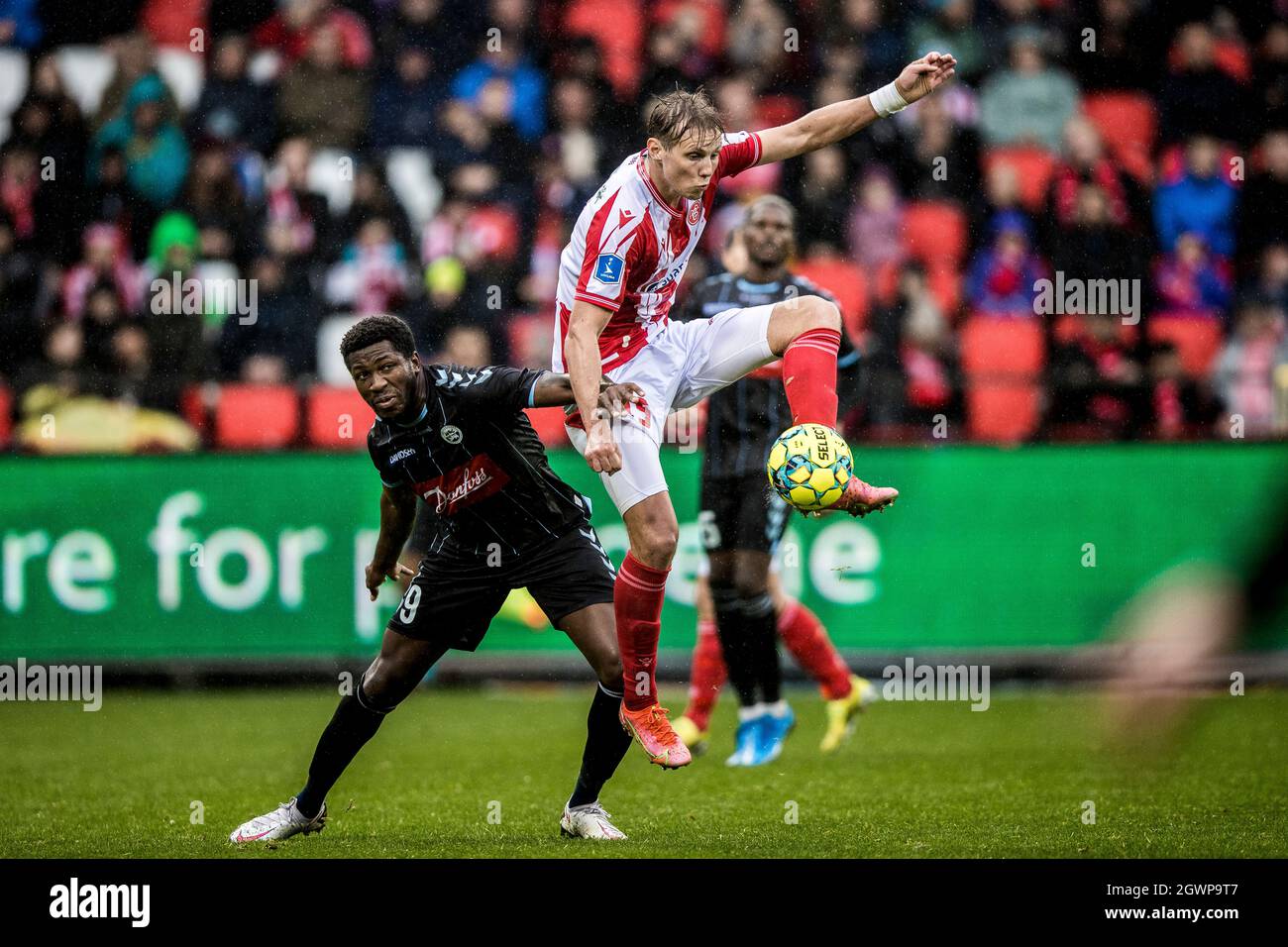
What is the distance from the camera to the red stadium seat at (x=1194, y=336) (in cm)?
1305

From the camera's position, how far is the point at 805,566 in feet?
36.9

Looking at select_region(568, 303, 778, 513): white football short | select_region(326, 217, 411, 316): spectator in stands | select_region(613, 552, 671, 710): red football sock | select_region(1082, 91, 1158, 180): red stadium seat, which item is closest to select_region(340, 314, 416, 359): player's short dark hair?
select_region(568, 303, 778, 513): white football short

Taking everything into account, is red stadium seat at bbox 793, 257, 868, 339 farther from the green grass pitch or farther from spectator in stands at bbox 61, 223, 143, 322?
spectator in stands at bbox 61, 223, 143, 322

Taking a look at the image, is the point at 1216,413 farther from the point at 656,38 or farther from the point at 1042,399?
the point at 656,38

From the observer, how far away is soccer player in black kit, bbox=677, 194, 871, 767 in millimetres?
8680

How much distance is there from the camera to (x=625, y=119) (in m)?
14.2

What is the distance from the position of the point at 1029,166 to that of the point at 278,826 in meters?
9.59

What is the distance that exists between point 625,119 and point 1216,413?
17.5 ft

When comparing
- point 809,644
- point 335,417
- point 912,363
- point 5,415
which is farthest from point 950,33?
point 5,415

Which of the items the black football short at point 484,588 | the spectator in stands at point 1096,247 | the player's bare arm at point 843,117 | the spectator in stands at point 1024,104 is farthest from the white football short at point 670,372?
the spectator in stands at point 1024,104

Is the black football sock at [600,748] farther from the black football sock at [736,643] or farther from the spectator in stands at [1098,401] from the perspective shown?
the spectator in stands at [1098,401]

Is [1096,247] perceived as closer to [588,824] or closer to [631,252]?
[631,252]

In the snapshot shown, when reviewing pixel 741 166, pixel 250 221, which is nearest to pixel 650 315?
pixel 741 166

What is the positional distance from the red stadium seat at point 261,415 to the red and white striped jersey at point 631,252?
5.69 metres
